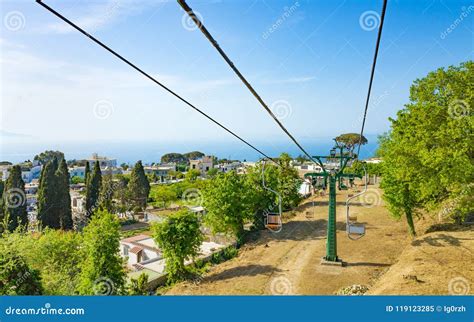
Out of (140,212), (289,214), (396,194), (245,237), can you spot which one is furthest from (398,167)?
(140,212)

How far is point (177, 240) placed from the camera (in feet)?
61.9

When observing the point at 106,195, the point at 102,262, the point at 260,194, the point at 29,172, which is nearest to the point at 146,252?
the point at 260,194

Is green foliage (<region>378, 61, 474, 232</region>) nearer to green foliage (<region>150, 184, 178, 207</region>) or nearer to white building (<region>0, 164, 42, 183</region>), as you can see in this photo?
green foliage (<region>150, 184, 178, 207</region>)

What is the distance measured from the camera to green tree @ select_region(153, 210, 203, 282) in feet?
61.8

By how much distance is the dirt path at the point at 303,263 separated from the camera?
16.0 meters

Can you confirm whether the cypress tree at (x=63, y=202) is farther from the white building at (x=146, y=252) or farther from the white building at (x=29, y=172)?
the white building at (x=29, y=172)

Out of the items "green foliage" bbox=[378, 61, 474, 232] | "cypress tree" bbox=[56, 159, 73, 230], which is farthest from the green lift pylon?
"cypress tree" bbox=[56, 159, 73, 230]

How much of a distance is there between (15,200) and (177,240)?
28699 mm

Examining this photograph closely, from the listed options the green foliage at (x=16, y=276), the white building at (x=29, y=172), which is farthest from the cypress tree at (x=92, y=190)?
the white building at (x=29, y=172)

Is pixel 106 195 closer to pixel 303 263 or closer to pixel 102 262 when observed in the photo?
pixel 102 262

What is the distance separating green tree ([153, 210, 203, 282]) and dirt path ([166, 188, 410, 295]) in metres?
1.15
